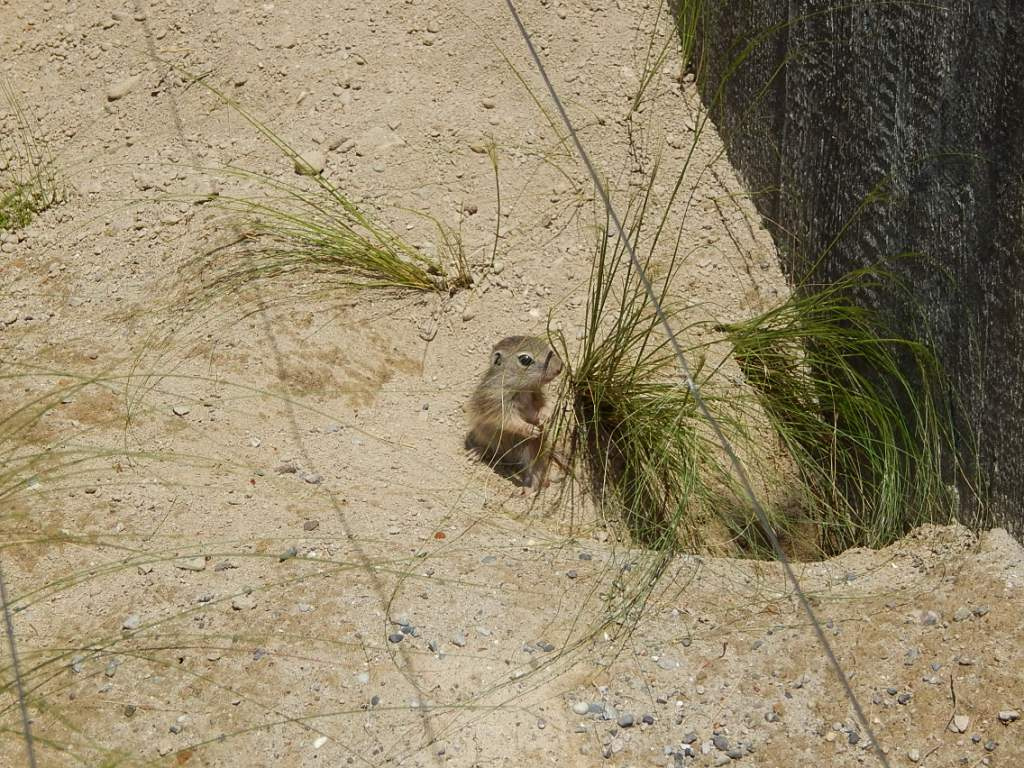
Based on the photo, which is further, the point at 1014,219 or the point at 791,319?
the point at 791,319

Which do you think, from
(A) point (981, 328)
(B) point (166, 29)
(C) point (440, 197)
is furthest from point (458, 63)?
(A) point (981, 328)

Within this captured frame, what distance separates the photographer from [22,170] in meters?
5.59

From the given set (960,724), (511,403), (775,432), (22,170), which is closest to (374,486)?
(511,403)

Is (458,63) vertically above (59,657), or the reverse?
(458,63)

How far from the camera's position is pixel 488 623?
3389 millimetres

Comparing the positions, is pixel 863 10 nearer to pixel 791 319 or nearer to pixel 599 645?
pixel 791 319

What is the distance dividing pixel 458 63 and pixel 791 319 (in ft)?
7.34

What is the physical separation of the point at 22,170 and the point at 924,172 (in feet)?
14.4

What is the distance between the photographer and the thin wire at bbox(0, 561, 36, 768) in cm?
299

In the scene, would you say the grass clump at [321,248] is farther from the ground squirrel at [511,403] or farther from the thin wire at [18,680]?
the thin wire at [18,680]

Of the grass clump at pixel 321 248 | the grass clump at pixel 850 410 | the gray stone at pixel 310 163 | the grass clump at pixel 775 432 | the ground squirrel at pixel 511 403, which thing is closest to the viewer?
the grass clump at pixel 850 410

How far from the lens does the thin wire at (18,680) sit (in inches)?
118

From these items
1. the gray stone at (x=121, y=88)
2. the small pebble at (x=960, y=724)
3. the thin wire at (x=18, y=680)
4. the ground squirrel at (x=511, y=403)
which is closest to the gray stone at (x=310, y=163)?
the gray stone at (x=121, y=88)

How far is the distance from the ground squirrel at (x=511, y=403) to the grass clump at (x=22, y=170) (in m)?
2.48
